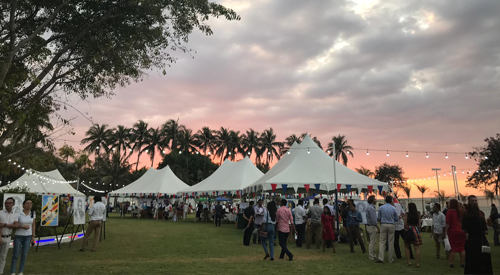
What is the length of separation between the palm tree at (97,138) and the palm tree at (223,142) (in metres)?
18.2

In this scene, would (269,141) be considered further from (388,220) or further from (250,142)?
(388,220)

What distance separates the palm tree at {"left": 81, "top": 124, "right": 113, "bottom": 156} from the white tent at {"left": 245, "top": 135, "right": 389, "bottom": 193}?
47.1m

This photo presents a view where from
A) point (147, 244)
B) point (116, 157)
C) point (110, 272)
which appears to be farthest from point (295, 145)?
point (116, 157)

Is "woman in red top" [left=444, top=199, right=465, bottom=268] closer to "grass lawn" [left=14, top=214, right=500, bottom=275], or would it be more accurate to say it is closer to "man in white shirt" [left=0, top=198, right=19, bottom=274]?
"grass lawn" [left=14, top=214, right=500, bottom=275]

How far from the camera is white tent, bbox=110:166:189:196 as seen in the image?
95.6 feet

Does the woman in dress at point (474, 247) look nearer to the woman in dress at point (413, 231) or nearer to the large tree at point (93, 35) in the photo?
the woman in dress at point (413, 231)

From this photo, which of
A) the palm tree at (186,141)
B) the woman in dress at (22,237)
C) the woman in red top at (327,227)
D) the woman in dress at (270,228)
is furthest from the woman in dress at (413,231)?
the palm tree at (186,141)

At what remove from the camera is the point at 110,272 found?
286 inches

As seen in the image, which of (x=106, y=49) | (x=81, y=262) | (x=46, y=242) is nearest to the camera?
(x=81, y=262)

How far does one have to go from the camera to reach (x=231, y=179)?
82.6ft

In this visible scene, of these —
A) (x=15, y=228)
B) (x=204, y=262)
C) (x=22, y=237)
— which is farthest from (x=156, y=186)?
(x=15, y=228)

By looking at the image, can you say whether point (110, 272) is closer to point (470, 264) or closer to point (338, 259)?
point (338, 259)

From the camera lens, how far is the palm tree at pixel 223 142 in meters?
63.0

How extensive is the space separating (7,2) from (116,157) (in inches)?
1876
